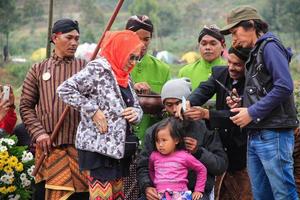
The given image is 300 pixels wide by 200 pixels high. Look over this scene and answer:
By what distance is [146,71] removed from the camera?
192 inches

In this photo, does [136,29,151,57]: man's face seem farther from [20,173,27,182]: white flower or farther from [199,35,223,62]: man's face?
[20,173,27,182]: white flower

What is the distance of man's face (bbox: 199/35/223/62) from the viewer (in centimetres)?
484

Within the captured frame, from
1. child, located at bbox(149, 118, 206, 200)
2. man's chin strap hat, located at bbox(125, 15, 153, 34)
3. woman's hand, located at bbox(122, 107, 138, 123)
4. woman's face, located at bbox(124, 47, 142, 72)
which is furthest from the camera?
man's chin strap hat, located at bbox(125, 15, 153, 34)

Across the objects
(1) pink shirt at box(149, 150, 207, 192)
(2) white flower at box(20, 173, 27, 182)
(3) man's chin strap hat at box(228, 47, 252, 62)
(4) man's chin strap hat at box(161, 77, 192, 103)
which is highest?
(3) man's chin strap hat at box(228, 47, 252, 62)

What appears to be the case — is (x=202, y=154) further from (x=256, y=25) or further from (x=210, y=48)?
(x=210, y=48)

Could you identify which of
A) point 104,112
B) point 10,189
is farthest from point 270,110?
point 10,189

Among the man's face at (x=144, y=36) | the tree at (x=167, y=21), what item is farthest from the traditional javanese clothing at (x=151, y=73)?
the tree at (x=167, y=21)

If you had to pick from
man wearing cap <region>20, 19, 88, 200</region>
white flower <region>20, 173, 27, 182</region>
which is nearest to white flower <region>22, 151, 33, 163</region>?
white flower <region>20, 173, 27, 182</region>

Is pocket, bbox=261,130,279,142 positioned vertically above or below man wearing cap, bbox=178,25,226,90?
below

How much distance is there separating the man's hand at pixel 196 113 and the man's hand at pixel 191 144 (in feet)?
0.52

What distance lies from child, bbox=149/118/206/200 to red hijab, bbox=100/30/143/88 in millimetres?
494

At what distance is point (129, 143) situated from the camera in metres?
Result: 3.74

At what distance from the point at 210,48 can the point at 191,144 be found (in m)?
1.16

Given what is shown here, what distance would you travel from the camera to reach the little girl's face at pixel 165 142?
391cm
